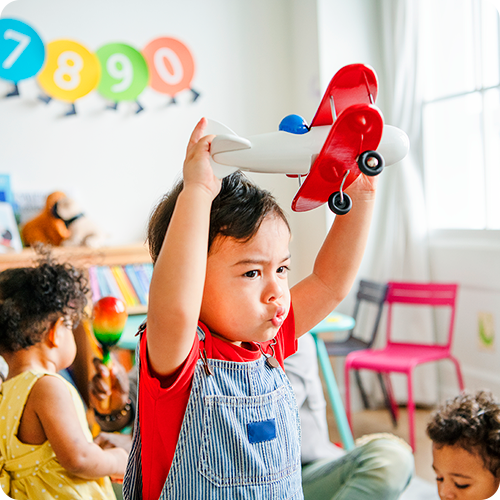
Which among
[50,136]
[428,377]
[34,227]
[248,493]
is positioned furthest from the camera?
[428,377]

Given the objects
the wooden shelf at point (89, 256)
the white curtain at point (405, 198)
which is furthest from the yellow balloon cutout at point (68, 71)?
the white curtain at point (405, 198)

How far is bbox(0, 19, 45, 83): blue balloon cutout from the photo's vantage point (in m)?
2.57

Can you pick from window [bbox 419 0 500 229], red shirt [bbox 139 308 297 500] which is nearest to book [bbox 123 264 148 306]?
window [bbox 419 0 500 229]

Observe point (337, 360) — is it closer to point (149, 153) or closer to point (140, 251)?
point (140, 251)

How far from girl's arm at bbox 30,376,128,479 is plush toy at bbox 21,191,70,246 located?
152 cm

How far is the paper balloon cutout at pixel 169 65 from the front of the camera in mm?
2869

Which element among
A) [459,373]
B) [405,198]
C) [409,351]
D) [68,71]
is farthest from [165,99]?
[459,373]

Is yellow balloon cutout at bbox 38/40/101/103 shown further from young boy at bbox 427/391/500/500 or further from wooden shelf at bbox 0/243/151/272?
young boy at bbox 427/391/500/500

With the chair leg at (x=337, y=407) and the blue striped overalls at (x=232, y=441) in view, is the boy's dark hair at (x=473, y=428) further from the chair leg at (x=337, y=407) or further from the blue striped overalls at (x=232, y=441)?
the chair leg at (x=337, y=407)

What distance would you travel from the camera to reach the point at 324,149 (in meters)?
0.55

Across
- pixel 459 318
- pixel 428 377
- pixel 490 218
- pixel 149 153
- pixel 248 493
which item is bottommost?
pixel 428 377

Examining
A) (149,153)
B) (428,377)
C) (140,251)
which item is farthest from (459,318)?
(149,153)

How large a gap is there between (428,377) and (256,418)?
8.02ft

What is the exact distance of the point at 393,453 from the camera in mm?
1127
